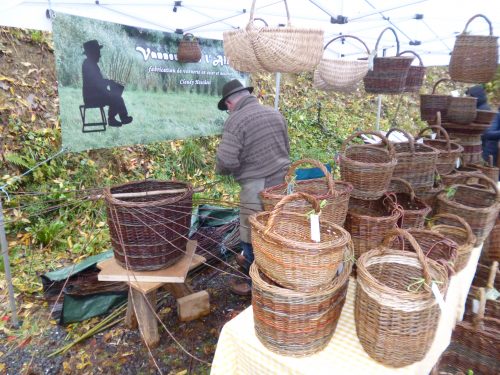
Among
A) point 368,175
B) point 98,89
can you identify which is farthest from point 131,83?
point 368,175

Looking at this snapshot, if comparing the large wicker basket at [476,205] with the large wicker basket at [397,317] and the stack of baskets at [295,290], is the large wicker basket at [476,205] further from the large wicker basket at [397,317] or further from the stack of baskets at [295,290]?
the stack of baskets at [295,290]

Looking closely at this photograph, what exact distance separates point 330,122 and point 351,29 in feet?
12.1

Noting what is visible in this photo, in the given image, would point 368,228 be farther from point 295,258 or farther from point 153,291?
point 153,291

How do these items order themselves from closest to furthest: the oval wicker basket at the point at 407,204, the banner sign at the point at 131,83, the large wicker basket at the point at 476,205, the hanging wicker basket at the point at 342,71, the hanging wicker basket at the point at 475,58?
the oval wicker basket at the point at 407,204 → the large wicker basket at the point at 476,205 → the hanging wicker basket at the point at 342,71 → the hanging wicker basket at the point at 475,58 → the banner sign at the point at 131,83

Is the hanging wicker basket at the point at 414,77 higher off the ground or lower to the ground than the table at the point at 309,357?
higher

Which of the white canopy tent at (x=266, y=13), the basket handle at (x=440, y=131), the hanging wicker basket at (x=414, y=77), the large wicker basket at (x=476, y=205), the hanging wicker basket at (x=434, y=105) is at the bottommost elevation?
the large wicker basket at (x=476, y=205)

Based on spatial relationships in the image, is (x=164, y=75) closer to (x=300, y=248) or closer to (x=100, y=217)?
(x=100, y=217)

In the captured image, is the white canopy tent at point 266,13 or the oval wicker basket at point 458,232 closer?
the oval wicker basket at point 458,232

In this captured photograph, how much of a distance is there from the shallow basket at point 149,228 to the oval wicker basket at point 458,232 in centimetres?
152

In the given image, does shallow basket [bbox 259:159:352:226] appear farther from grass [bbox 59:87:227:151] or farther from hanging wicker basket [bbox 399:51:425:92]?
grass [bbox 59:87:227:151]

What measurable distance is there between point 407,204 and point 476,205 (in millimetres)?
602

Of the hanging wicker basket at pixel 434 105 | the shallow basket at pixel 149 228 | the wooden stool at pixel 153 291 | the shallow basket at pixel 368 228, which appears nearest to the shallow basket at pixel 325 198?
the shallow basket at pixel 368 228

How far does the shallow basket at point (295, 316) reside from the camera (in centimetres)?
121

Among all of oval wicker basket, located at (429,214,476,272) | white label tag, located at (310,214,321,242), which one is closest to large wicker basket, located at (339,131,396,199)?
oval wicker basket, located at (429,214,476,272)
